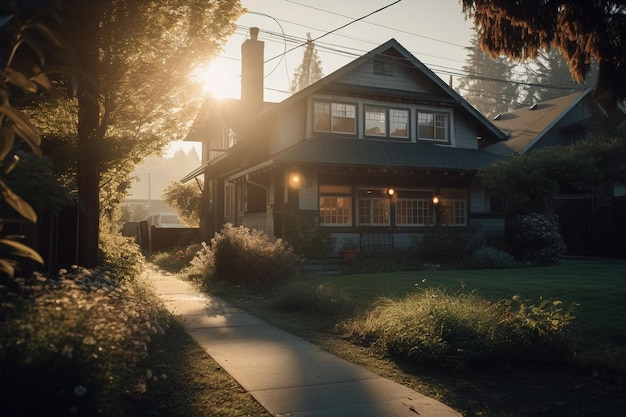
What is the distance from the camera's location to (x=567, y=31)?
6879mm

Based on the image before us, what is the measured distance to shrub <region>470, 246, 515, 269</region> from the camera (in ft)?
59.9

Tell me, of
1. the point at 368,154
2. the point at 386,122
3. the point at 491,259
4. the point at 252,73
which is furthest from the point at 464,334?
the point at 252,73

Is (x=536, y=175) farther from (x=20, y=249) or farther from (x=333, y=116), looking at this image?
(x=20, y=249)

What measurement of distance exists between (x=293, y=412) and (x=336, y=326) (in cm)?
380

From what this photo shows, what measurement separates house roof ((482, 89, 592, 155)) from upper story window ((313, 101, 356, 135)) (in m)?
10.0

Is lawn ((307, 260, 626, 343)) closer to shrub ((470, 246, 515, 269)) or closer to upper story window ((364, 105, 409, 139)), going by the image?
shrub ((470, 246, 515, 269))

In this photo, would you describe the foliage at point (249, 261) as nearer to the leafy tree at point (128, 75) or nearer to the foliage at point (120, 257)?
the foliage at point (120, 257)

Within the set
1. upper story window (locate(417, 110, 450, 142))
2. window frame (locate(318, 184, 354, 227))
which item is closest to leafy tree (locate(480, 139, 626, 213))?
upper story window (locate(417, 110, 450, 142))

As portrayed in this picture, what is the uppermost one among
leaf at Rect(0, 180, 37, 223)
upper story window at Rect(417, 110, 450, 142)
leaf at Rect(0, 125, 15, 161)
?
upper story window at Rect(417, 110, 450, 142)

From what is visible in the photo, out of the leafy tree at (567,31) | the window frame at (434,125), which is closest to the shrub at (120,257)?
the leafy tree at (567,31)

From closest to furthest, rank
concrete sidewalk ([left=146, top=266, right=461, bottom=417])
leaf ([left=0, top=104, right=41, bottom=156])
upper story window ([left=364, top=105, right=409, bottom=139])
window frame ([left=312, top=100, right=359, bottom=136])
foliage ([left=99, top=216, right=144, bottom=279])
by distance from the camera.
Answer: leaf ([left=0, top=104, right=41, bottom=156]), concrete sidewalk ([left=146, top=266, right=461, bottom=417]), foliage ([left=99, top=216, right=144, bottom=279]), window frame ([left=312, top=100, right=359, bottom=136]), upper story window ([left=364, top=105, right=409, bottom=139])

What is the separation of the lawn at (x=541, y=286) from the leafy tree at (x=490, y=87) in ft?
199

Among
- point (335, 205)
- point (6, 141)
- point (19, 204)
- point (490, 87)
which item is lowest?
point (19, 204)

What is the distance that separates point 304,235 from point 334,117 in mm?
5405
